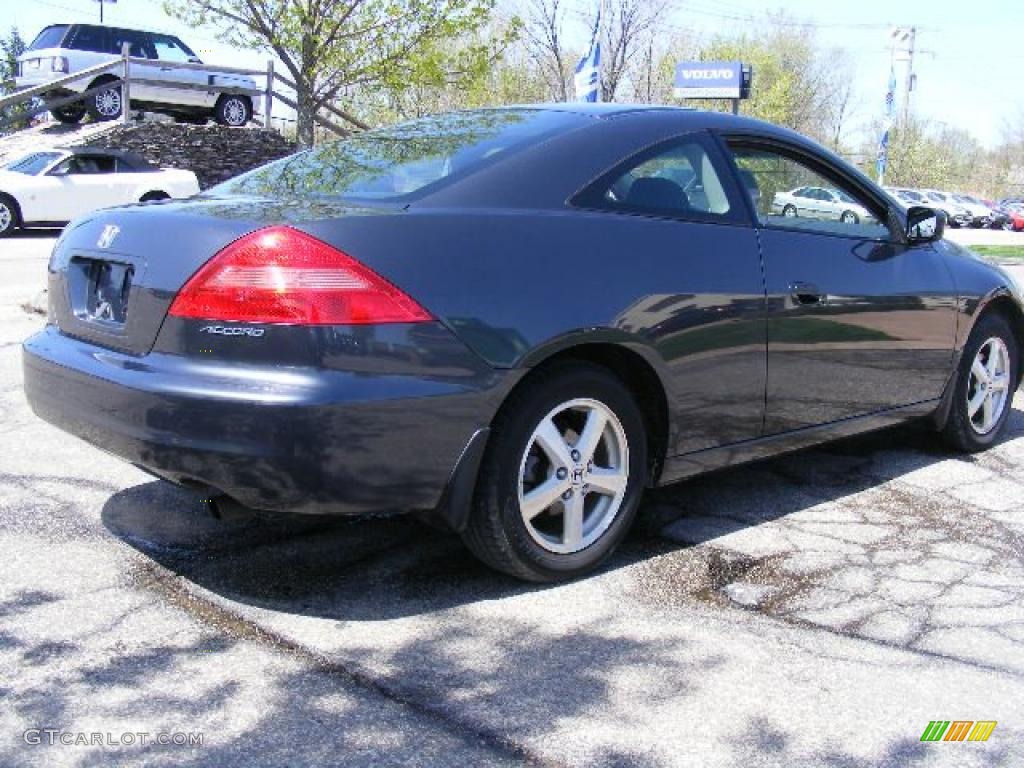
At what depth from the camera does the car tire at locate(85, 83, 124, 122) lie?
23.1 meters

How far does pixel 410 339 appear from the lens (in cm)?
298

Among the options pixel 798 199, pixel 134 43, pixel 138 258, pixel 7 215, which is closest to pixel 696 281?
pixel 798 199

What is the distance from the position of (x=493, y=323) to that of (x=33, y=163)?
1739 cm

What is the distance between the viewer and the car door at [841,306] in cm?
404

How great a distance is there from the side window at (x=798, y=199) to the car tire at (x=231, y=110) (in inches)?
879

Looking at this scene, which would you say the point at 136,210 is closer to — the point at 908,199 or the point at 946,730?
the point at 946,730

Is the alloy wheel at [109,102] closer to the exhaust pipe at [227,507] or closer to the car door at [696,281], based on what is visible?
the car door at [696,281]

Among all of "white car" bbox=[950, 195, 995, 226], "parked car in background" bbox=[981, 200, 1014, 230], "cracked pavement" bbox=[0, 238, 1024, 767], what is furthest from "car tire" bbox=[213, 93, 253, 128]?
"parked car in background" bbox=[981, 200, 1014, 230]

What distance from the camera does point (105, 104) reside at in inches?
915

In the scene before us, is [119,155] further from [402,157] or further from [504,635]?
[504,635]

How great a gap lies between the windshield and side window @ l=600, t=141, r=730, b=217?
16534 mm

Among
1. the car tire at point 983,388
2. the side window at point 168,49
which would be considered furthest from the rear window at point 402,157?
the side window at point 168,49

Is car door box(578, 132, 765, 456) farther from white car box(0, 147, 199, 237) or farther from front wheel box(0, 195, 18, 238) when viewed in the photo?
Answer: front wheel box(0, 195, 18, 238)

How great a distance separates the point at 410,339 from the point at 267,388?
1.34 feet
